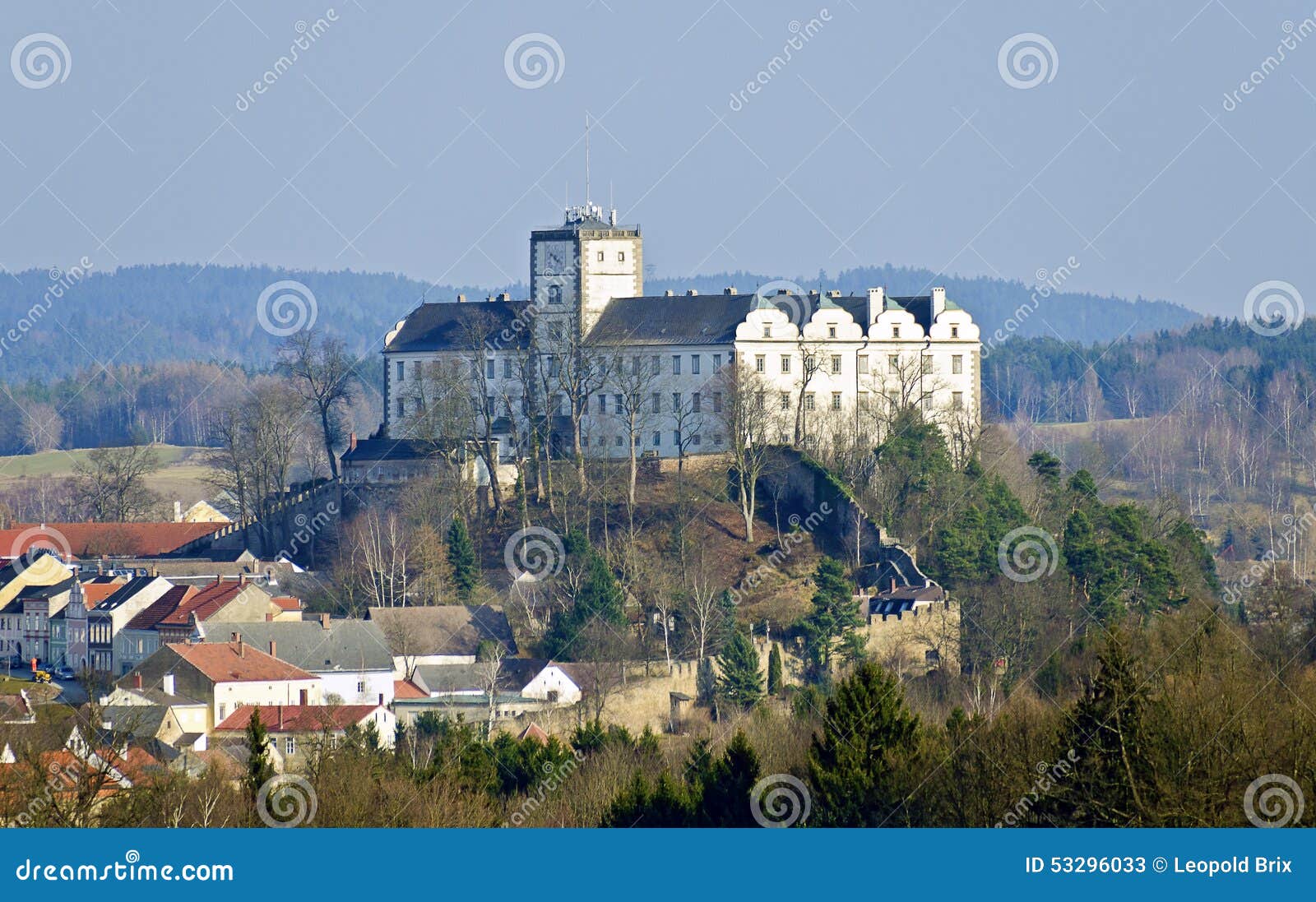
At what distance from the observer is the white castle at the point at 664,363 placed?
229 ft

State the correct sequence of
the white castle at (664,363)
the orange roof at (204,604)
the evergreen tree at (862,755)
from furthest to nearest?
the white castle at (664,363) < the orange roof at (204,604) < the evergreen tree at (862,755)

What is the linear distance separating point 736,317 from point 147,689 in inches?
759

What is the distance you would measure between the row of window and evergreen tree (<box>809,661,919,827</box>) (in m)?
31.2

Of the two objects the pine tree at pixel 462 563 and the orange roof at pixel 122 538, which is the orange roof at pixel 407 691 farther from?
the orange roof at pixel 122 538

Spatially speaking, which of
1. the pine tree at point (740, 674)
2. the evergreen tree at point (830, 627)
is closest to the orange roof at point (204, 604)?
the pine tree at point (740, 674)

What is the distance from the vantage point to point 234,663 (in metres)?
62.2

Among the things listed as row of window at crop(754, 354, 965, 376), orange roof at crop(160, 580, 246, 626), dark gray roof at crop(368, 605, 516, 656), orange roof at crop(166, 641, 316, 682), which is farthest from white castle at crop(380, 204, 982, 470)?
orange roof at crop(166, 641, 316, 682)

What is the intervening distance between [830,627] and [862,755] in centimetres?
2493

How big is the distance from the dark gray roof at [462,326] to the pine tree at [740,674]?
14.0 metres

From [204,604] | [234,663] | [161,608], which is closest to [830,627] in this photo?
[234,663]

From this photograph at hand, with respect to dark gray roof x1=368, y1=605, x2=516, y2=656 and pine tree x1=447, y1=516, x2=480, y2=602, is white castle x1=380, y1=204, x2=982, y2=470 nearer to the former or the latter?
pine tree x1=447, y1=516, x2=480, y2=602

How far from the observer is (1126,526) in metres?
65.9

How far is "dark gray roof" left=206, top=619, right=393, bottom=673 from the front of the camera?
63781 millimetres

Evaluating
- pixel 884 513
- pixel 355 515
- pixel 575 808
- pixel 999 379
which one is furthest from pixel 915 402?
pixel 999 379
